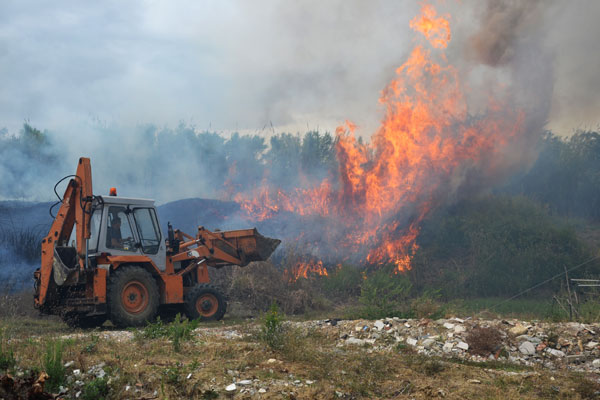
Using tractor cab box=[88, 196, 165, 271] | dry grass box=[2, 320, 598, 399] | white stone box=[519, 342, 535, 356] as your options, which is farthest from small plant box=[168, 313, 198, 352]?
white stone box=[519, 342, 535, 356]

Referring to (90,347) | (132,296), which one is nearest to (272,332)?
(90,347)

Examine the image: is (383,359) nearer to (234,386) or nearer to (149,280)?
(234,386)

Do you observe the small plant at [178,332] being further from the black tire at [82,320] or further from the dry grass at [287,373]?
the black tire at [82,320]

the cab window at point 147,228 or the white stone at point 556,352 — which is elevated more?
the cab window at point 147,228

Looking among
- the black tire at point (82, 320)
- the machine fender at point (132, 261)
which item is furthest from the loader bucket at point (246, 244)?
the black tire at point (82, 320)

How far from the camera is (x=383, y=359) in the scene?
7.41m

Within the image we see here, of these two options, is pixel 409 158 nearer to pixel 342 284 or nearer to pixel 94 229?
pixel 342 284

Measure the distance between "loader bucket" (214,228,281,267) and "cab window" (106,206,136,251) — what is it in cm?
278

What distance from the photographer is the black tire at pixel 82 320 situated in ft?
38.8

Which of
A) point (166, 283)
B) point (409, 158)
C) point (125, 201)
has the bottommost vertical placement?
point (166, 283)

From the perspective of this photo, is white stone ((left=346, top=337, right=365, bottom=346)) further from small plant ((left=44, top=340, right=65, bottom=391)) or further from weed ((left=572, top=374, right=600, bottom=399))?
small plant ((left=44, top=340, right=65, bottom=391))

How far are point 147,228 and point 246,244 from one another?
3020 millimetres

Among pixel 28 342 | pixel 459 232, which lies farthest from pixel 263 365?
pixel 459 232

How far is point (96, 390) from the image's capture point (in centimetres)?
544
